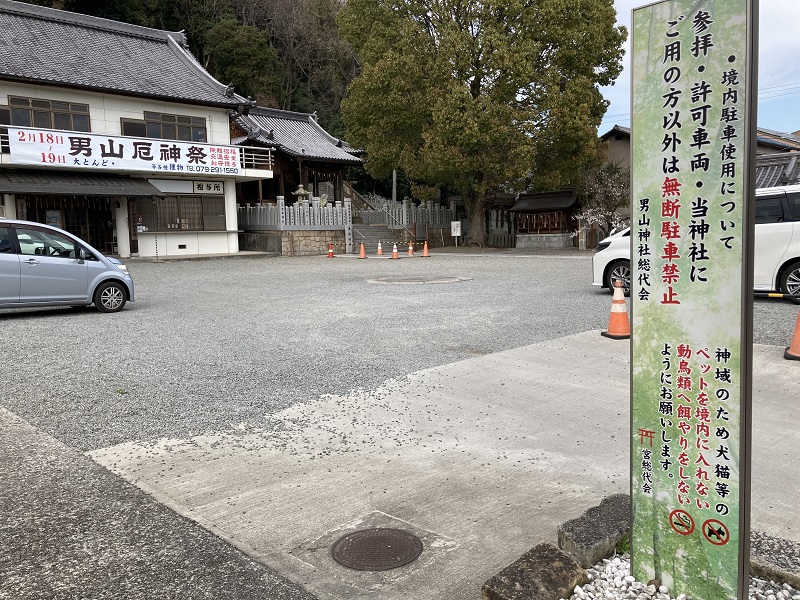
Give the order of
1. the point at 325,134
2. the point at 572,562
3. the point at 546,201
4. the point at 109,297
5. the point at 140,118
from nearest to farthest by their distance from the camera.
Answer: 1. the point at 572,562
2. the point at 109,297
3. the point at 140,118
4. the point at 546,201
5. the point at 325,134

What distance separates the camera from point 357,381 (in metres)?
6.46

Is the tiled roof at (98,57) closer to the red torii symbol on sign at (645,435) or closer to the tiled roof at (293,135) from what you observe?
the tiled roof at (293,135)

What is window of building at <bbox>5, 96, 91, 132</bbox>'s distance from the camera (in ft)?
74.5

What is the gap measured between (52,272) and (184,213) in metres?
17.5

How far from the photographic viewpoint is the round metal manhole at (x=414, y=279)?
1593 centimetres

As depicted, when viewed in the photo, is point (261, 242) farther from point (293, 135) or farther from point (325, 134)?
point (325, 134)

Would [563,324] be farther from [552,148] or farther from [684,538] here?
[552,148]

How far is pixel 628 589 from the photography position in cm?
256

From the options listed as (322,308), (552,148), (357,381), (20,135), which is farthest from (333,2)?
(357,381)

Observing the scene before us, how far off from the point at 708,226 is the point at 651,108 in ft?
1.65

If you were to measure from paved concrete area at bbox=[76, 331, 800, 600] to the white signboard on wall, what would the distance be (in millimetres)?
21009

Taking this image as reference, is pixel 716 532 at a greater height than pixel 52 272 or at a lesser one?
lesser

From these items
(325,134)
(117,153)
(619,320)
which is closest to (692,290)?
(619,320)

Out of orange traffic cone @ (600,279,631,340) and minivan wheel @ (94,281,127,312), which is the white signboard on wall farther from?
orange traffic cone @ (600,279,631,340)
